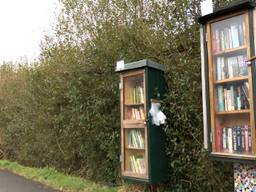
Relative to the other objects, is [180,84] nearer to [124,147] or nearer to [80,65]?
[124,147]

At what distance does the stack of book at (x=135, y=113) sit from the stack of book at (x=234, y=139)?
1.36 m

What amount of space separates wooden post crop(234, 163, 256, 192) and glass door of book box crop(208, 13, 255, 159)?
0.24 meters

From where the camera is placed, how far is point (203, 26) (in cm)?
407

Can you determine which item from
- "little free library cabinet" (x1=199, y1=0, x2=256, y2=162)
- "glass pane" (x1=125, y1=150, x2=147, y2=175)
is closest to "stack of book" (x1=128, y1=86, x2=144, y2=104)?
"glass pane" (x1=125, y1=150, x2=147, y2=175)

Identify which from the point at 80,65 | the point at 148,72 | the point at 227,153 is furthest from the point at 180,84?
the point at 80,65

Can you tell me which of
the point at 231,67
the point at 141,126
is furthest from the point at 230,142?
the point at 141,126

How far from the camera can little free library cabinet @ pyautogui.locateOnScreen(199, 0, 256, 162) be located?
3.63 metres

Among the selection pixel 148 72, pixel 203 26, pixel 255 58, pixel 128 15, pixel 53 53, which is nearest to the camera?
pixel 255 58

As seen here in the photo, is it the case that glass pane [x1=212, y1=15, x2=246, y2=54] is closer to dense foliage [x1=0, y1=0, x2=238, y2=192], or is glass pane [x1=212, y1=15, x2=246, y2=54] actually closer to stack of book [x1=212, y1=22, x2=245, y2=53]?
stack of book [x1=212, y1=22, x2=245, y2=53]

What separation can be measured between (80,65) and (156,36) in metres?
2.06

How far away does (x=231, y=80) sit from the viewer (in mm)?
3871

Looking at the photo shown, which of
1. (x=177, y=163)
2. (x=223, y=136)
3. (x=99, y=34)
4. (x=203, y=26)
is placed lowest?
(x=177, y=163)

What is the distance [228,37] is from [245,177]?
5.60ft

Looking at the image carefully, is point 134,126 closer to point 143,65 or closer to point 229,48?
point 143,65
